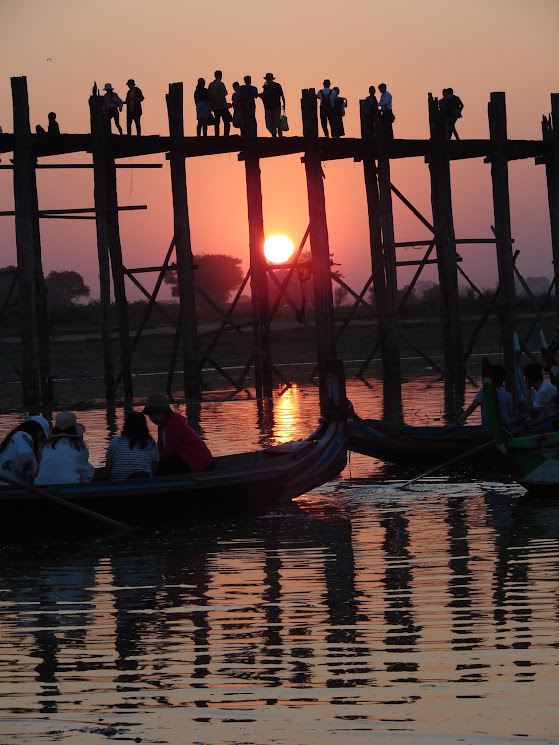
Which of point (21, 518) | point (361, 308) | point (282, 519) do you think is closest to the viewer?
point (21, 518)

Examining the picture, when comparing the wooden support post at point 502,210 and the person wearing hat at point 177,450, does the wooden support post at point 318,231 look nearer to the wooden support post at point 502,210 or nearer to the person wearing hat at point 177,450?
the wooden support post at point 502,210

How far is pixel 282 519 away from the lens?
1195cm

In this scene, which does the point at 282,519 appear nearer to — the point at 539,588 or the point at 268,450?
the point at 268,450

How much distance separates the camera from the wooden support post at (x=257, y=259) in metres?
26.0

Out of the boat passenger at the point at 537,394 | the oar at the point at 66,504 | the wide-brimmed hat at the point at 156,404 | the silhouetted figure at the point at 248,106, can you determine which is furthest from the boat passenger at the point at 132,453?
the silhouetted figure at the point at 248,106

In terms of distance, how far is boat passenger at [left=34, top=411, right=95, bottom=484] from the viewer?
36.6 ft

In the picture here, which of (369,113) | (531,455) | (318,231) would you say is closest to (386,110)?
(369,113)

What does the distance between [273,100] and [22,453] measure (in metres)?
15.5

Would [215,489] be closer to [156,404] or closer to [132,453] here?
[132,453]

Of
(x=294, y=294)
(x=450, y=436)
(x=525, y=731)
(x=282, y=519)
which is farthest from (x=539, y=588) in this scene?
(x=294, y=294)

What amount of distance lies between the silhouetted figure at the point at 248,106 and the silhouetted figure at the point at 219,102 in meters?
0.35

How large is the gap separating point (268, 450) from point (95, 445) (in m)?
6.08

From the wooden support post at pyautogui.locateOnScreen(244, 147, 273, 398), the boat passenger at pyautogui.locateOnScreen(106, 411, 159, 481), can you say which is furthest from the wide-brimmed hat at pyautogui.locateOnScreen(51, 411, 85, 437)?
the wooden support post at pyautogui.locateOnScreen(244, 147, 273, 398)

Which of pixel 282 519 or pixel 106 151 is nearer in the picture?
pixel 282 519
